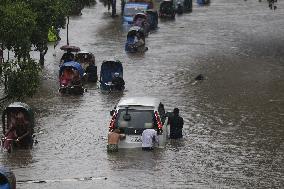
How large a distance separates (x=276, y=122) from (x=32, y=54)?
886 inches

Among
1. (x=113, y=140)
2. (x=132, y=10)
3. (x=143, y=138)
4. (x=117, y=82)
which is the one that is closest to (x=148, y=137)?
(x=143, y=138)

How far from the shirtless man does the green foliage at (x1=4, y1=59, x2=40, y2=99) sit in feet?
20.5

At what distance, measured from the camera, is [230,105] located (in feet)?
111

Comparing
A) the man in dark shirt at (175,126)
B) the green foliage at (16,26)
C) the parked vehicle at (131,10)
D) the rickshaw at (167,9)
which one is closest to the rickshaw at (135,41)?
the parked vehicle at (131,10)

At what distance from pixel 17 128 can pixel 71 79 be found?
11.0 m

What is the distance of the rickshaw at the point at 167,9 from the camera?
70125mm

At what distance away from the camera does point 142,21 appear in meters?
59.5

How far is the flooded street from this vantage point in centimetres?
2284

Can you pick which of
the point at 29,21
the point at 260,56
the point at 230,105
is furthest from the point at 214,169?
the point at 260,56

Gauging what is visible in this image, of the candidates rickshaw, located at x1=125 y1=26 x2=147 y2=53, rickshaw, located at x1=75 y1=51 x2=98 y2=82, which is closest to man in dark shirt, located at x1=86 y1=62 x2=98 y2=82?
rickshaw, located at x1=75 y1=51 x2=98 y2=82

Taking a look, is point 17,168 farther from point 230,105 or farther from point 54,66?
point 54,66

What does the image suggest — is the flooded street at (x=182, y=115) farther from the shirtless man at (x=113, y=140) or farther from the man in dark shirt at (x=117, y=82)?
the man in dark shirt at (x=117, y=82)

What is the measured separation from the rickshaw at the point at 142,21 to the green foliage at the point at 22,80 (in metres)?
27.3

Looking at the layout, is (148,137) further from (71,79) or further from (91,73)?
(91,73)
